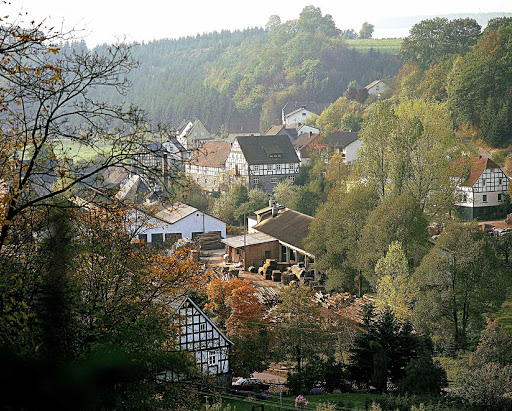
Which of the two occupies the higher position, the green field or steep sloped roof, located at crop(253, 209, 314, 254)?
the green field

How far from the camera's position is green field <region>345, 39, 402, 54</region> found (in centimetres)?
8794

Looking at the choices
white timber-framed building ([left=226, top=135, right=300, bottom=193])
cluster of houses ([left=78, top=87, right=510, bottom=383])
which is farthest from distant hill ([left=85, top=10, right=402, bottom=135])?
white timber-framed building ([left=226, top=135, right=300, bottom=193])

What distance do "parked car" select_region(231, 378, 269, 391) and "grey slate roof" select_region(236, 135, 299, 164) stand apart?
27.5 meters

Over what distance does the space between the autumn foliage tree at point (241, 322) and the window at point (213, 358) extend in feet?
1.64

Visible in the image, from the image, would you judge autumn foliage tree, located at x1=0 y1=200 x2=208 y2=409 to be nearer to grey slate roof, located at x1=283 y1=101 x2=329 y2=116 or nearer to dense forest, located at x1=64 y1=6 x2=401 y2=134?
grey slate roof, located at x1=283 y1=101 x2=329 y2=116

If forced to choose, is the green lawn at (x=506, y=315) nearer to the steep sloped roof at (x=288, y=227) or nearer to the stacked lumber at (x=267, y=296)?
the stacked lumber at (x=267, y=296)

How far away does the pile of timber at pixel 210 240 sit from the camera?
31078mm

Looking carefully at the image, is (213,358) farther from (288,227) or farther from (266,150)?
(266,150)

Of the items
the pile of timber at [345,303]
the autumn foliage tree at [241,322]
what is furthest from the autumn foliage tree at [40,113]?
the pile of timber at [345,303]

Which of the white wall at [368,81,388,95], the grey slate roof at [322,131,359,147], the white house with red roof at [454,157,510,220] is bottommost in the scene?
the white house with red roof at [454,157,510,220]

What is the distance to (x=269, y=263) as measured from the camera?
26.6 meters

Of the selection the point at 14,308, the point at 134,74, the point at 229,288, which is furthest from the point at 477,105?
the point at 134,74

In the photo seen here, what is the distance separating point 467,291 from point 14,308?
1403 cm

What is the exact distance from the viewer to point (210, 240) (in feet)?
103
